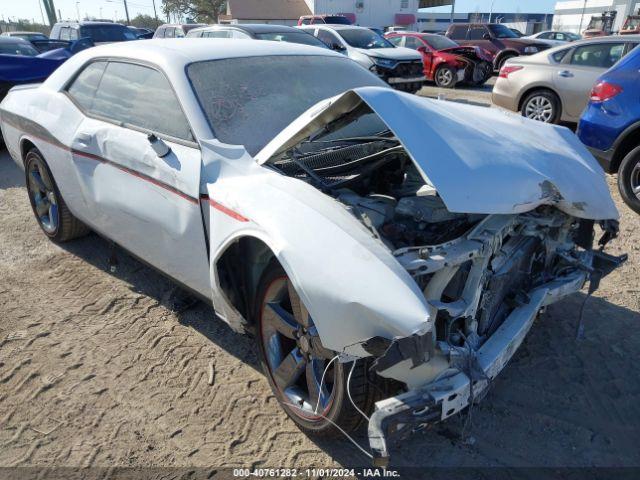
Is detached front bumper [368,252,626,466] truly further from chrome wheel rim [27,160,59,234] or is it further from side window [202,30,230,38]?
→ side window [202,30,230,38]

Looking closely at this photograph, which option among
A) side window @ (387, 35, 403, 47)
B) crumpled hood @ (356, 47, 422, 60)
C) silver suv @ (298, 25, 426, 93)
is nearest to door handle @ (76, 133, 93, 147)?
silver suv @ (298, 25, 426, 93)

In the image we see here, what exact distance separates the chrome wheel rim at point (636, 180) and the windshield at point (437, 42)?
34.1 feet

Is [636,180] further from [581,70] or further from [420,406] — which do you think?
[420,406]

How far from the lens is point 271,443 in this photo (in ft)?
7.76

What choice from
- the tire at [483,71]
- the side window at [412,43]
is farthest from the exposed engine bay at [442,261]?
the side window at [412,43]

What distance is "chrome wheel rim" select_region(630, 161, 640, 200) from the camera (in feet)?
15.8

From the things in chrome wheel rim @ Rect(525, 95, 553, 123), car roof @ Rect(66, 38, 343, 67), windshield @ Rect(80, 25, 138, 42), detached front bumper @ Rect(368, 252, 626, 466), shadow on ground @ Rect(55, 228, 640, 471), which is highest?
car roof @ Rect(66, 38, 343, 67)

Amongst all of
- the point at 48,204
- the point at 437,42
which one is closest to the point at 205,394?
the point at 48,204

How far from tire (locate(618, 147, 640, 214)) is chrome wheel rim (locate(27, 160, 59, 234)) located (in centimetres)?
514

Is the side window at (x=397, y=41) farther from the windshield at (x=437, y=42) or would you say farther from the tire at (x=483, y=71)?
the tire at (x=483, y=71)

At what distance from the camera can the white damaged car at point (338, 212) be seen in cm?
188

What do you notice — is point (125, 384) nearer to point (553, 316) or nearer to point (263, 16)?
point (553, 316)

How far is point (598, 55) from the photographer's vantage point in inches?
295

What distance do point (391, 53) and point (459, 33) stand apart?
281 inches
